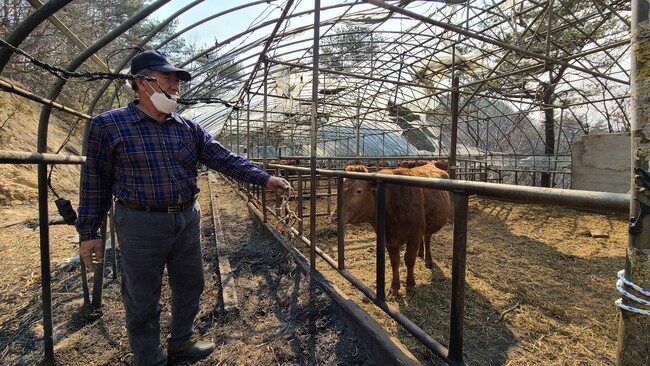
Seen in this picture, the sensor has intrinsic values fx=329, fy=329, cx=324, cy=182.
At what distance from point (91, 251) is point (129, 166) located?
1.85ft

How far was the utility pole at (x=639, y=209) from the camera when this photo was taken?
888 millimetres

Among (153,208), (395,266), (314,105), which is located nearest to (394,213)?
(395,266)

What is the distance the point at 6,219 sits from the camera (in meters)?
6.40

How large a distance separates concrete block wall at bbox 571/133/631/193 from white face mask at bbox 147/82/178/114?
9.72 m

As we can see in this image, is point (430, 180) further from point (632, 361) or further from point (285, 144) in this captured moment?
point (285, 144)

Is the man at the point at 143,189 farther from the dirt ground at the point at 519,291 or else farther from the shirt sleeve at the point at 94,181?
the dirt ground at the point at 519,291

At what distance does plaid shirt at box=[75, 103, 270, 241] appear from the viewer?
1980 mm

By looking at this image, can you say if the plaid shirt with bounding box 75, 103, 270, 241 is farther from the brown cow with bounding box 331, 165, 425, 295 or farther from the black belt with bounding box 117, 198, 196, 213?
→ the brown cow with bounding box 331, 165, 425, 295

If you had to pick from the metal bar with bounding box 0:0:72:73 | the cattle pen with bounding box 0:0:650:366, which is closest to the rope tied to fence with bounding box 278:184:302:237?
the cattle pen with bounding box 0:0:650:366

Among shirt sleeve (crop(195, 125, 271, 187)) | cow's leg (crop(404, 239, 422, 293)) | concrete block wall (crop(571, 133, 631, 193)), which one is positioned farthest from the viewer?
concrete block wall (crop(571, 133, 631, 193))

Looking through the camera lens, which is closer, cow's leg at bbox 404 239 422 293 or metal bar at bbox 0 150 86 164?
metal bar at bbox 0 150 86 164

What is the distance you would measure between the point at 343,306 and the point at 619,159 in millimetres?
8917

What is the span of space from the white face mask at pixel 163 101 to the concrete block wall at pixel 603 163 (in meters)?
9.72

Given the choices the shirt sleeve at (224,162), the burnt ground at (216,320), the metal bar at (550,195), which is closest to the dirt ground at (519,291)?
the burnt ground at (216,320)
